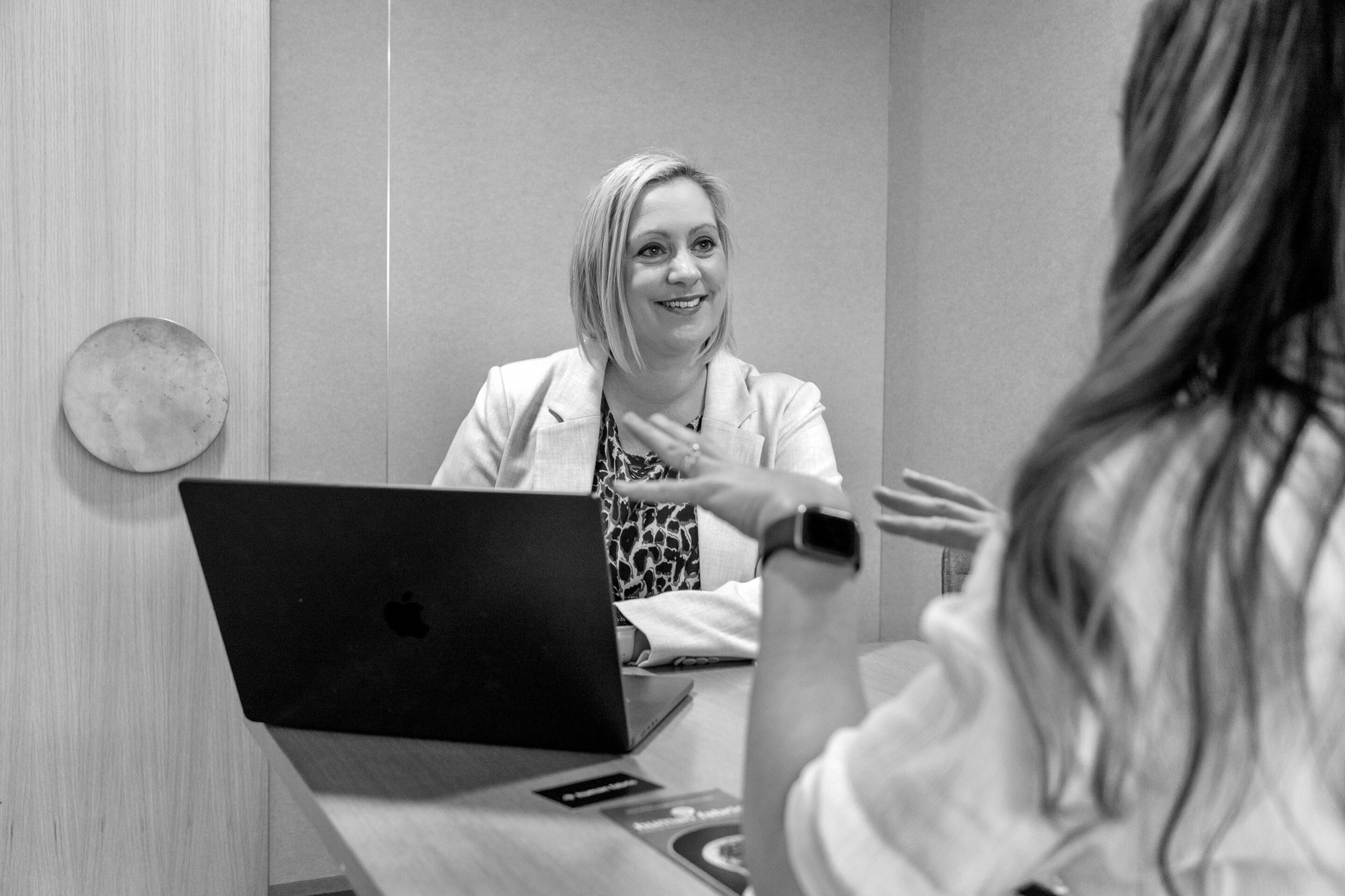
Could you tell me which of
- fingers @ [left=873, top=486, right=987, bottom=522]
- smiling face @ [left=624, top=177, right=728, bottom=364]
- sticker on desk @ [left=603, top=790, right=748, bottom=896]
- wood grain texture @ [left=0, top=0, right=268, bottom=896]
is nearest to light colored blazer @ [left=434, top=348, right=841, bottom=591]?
smiling face @ [left=624, top=177, right=728, bottom=364]

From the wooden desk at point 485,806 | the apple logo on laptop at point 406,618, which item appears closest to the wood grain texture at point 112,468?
the wooden desk at point 485,806

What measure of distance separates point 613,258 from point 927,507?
1459 mm

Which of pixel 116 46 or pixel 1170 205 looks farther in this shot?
pixel 116 46

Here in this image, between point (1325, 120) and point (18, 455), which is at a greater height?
point (1325, 120)

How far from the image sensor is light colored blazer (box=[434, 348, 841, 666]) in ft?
7.66

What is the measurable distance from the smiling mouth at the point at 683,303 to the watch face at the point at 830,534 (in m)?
1.69

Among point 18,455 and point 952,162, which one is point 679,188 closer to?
point 952,162

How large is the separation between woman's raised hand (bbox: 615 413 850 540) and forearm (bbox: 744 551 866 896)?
0.06 metres

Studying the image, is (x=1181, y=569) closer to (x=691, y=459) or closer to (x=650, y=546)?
(x=691, y=459)

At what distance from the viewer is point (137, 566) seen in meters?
2.58

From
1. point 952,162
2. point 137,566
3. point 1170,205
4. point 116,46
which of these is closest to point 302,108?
point 116,46

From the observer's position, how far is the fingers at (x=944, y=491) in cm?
127

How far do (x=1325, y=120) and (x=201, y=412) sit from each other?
2459mm

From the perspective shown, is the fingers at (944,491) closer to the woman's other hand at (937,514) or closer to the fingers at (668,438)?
the woman's other hand at (937,514)
